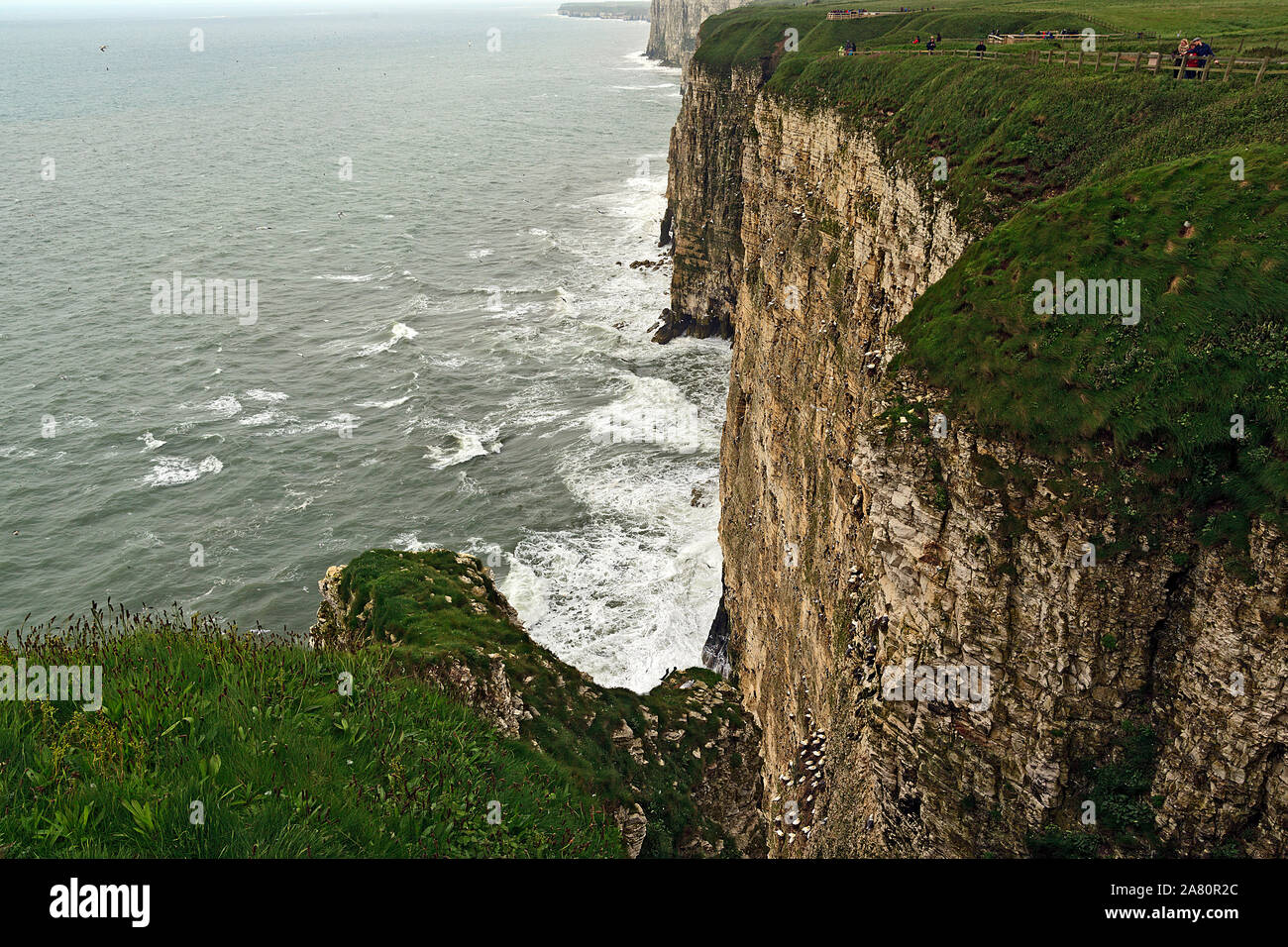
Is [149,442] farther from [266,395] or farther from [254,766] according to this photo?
[254,766]

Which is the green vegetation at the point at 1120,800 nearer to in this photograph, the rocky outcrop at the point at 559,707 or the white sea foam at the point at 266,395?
the rocky outcrop at the point at 559,707

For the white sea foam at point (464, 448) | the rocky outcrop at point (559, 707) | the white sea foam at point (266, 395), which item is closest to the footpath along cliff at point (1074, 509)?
the rocky outcrop at point (559, 707)

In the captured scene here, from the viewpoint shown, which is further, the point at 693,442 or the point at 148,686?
the point at 693,442

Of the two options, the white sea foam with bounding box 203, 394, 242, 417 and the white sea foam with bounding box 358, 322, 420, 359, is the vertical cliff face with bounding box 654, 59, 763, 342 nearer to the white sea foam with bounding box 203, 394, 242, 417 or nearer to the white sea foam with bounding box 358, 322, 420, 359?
the white sea foam with bounding box 358, 322, 420, 359

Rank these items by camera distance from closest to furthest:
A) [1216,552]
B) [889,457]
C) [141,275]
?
1. [1216,552]
2. [889,457]
3. [141,275]

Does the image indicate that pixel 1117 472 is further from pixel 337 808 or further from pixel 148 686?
pixel 148 686

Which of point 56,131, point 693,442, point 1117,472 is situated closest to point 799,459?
point 1117,472

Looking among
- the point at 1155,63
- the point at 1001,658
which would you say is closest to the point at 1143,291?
the point at 1001,658
